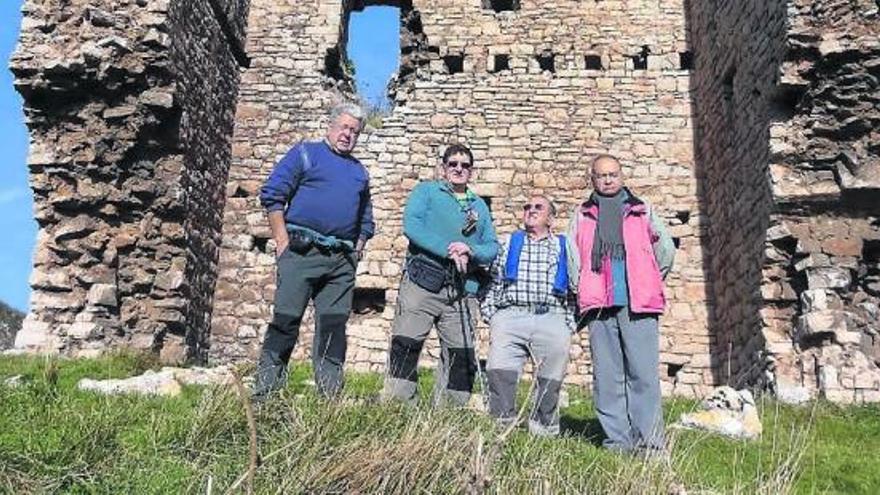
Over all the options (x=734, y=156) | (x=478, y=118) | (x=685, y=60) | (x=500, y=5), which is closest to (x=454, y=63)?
(x=478, y=118)

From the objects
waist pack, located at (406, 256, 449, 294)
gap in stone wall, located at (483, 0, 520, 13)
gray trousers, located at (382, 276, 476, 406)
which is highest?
gap in stone wall, located at (483, 0, 520, 13)

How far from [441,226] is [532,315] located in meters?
0.73

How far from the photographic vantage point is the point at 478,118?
10875 millimetres

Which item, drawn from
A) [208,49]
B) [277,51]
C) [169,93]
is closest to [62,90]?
[169,93]

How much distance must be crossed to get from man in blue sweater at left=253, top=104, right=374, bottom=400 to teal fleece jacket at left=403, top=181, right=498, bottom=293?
361 millimetres

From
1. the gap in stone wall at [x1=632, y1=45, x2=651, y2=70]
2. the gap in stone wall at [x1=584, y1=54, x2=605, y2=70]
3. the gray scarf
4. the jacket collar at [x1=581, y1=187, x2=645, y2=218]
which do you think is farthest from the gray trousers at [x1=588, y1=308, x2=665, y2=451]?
the gap in stone wall at [x1=632, y1=45, x2=651, y2=70]

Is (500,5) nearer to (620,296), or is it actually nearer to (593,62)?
(593,62)

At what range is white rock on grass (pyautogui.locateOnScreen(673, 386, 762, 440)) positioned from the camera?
212 inches

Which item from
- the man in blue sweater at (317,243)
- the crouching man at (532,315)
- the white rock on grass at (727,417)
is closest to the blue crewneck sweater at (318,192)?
the man in blue sweater at (317,243)

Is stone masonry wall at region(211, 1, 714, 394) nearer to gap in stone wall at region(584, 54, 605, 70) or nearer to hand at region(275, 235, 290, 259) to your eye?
gap in stone wall at region(584, 54, 605, 70)

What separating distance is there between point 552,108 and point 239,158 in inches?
154

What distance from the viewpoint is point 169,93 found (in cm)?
901

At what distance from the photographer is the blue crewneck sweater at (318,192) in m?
5.03

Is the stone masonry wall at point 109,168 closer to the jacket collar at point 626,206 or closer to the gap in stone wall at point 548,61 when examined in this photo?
the gap in stone wall at point 548,61
